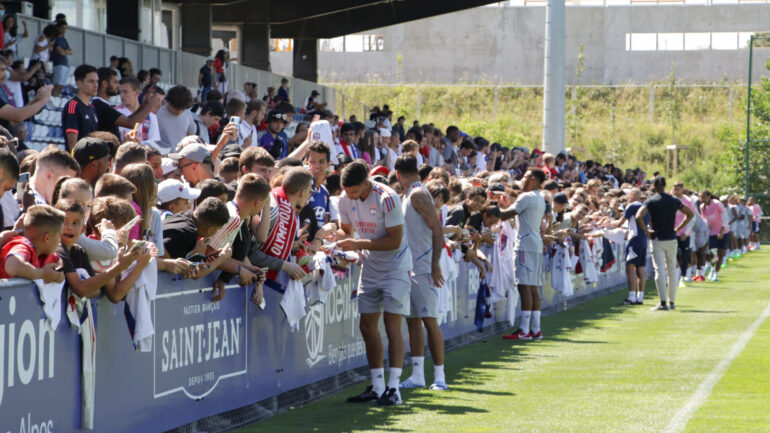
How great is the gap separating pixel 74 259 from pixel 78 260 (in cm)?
4

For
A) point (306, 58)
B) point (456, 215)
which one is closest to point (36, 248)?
point (456, 215)

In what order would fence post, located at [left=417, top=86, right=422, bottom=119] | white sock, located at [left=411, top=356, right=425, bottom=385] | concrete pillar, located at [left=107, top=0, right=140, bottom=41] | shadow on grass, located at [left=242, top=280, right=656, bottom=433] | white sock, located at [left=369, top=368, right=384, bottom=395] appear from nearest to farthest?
shadow on grass, located at [left=242, top=280, right=656, bottom=433], white sock, located at [left=369, top=368, right=384, bottom=395], white sock, located at [left=411, top=356, right=425, bottom=385], concrete pillar, located at [left=107, top=0, right=140, bottom=41], fence post, located at [left=417, top=86, right=422, bottom=119]

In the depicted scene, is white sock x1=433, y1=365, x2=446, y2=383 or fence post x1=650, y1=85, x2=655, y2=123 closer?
white sock x1=433, y1=365, x2=446, y2=383

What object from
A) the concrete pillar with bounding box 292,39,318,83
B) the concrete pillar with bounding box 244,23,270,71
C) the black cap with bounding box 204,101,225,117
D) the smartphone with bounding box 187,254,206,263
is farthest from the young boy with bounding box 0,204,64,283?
the concrete pillar with bounding box 292,39,318,83

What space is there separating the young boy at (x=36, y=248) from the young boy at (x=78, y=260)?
170mm

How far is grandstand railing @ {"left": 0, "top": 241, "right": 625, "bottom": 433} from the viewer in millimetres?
6520

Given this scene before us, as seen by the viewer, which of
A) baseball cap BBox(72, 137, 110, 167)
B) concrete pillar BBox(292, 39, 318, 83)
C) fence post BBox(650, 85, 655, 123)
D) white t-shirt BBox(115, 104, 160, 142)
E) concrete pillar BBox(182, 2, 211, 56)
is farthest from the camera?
fence post BBox(650, 85, 655, 123)

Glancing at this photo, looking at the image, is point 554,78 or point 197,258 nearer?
point 197,258

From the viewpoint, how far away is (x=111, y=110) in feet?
36.6

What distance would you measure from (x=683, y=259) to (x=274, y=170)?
19.2m

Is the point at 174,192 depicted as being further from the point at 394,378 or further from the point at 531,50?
the point at 531,50

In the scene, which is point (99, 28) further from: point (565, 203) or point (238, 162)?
point (238, 162)

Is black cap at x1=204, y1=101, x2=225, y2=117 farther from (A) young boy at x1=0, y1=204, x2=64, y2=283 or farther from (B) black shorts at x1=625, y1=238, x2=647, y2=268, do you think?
(B) black shorts at x1=625, y1=238, x2=647, y2=268

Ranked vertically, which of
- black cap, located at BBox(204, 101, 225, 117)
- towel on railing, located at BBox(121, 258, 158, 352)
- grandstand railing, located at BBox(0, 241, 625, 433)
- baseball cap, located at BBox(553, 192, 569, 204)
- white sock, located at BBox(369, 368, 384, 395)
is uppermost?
black cap, located at BBox(204, 101, 225, 117)
